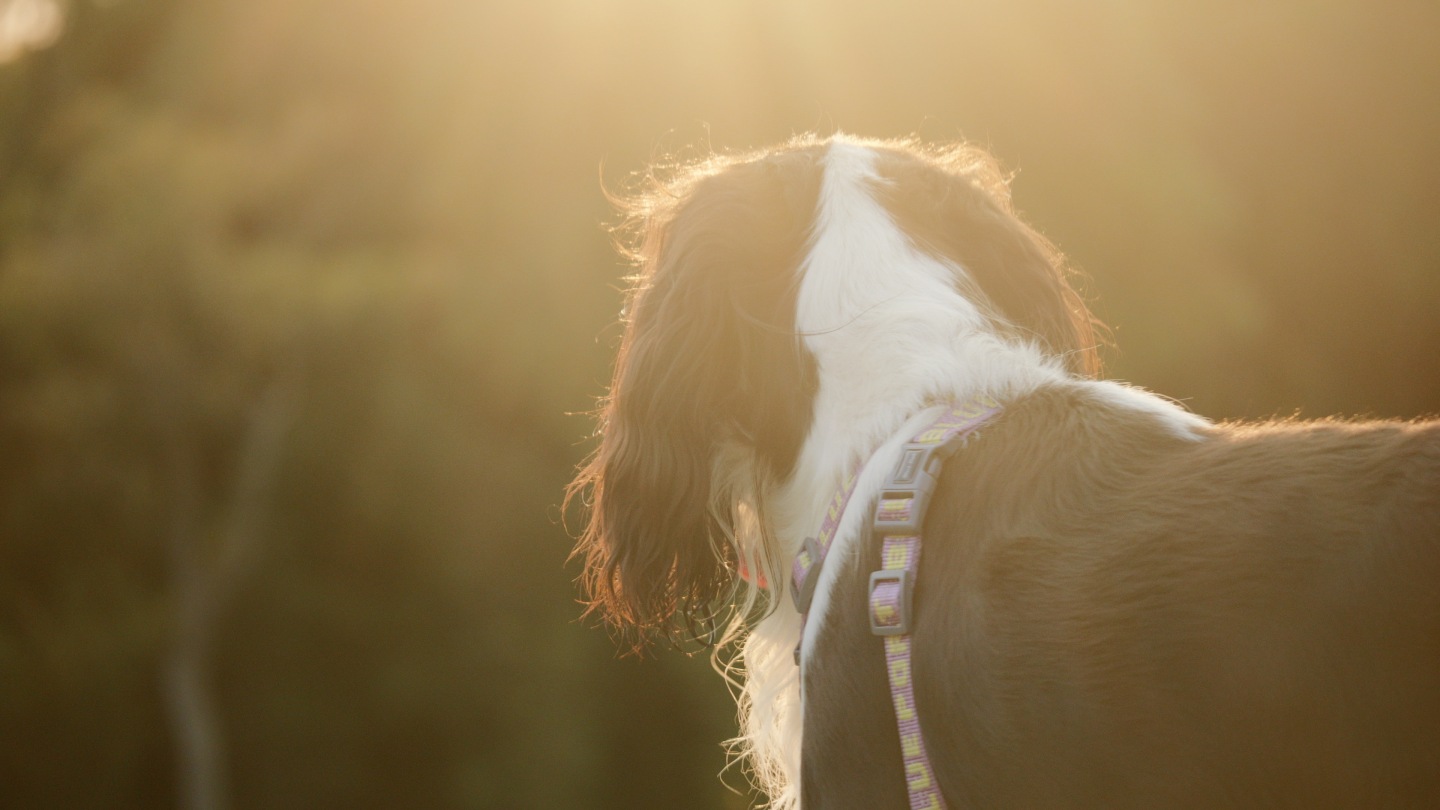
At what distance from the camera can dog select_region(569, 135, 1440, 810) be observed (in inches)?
41.7

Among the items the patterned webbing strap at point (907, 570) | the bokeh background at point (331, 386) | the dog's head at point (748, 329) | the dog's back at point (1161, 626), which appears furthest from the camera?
the bokeh background at point (331, 386)

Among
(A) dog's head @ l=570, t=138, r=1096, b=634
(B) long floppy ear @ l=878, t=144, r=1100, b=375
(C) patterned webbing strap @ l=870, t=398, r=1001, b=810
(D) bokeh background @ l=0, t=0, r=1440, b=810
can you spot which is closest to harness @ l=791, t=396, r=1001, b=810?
(C) patterned webbing strap @ l=870, t=398, r=1001, b=810

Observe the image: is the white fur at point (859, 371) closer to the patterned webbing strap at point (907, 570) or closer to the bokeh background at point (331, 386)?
the patterned webbing strap at point (907, 570)

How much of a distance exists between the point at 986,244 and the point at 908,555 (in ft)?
2.37

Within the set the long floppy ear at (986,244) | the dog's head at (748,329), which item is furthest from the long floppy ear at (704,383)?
the long floppy ear at (986,244)

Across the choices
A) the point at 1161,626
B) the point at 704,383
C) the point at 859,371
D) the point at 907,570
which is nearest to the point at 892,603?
the point at 907,570

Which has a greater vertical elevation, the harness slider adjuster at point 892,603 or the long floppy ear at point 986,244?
the long floppy ear at point 986,244

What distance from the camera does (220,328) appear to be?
39.3 feet

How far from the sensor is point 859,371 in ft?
5.61

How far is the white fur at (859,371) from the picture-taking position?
1593 millimetres

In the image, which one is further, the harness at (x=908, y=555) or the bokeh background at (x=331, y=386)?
the bokeh background at (x=331, y=386)

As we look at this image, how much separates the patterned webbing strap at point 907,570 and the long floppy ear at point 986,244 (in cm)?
44

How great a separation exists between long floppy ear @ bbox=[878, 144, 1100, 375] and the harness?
1.29ft

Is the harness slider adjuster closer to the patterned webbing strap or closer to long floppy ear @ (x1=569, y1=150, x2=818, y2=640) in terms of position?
the patterned webbing strap
